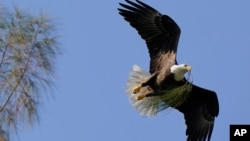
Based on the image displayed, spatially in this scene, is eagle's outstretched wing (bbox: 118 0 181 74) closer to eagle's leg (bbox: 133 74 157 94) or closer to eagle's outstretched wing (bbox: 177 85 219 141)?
eagle's leg (bbox: 133 74 157 94)

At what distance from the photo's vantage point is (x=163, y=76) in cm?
523

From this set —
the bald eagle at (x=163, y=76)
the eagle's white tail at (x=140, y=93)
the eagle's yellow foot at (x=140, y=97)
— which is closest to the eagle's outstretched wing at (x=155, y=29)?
the bald eagle at (x=163, y=76)

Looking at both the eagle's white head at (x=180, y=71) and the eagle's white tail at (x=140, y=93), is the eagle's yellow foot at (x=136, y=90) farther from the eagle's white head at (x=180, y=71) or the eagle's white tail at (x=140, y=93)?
the eagle's white head at (x=180, y=71)

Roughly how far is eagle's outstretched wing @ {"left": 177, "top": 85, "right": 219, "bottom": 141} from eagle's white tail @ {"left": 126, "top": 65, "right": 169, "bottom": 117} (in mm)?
400

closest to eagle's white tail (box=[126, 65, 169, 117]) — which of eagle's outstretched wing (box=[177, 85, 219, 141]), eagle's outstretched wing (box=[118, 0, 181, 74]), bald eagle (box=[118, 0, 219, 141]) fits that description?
bald eagle (box=[118, 0, 219, 141])

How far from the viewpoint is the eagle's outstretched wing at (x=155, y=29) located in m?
5.53

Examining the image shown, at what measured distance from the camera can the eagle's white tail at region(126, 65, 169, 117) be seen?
16.5 feet

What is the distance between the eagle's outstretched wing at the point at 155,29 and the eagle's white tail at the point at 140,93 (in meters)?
0.16

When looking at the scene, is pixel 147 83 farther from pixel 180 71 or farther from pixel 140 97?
pixel 180 71

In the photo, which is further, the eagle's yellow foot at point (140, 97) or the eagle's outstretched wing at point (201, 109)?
the eagle's outstretched wing at point (201, 109)

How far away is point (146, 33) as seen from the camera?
18.4 ft

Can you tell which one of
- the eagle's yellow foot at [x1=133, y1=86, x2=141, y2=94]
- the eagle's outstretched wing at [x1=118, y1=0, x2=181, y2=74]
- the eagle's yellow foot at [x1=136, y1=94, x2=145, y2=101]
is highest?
the eagle's outstretched wing at [x1=118, y1=0, x2=181, y2=74]

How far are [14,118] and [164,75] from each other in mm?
1545

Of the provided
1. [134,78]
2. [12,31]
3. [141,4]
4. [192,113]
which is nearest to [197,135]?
[192,113]
